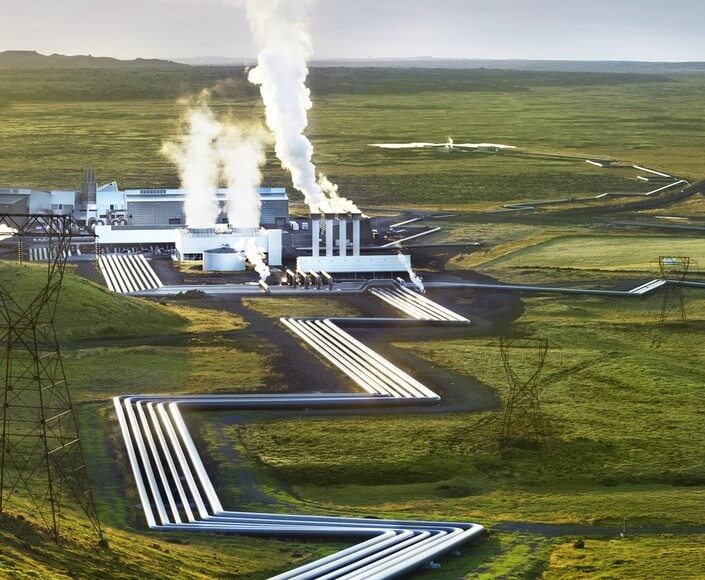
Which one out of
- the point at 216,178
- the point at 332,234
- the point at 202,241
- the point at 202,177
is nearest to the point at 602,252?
the point at 332,234

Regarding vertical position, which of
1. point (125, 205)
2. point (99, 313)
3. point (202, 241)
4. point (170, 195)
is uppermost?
point (170, 195)

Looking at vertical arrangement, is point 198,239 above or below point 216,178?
below

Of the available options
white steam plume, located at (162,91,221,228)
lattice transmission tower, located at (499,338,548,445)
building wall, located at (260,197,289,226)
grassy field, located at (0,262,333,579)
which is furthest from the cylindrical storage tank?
lattice transmission tower, located at (499,338,548,445)

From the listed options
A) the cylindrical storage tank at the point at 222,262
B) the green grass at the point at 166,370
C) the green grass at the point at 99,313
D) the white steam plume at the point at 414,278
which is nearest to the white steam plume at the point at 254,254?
the cylindrical storage tank at the point at 222,262

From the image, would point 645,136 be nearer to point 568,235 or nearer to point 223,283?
point 568,235

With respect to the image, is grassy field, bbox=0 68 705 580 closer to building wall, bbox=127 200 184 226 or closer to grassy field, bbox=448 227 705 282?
grassy field, bbox=448 227 705 282

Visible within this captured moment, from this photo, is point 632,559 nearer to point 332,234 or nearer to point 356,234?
point 332,234
